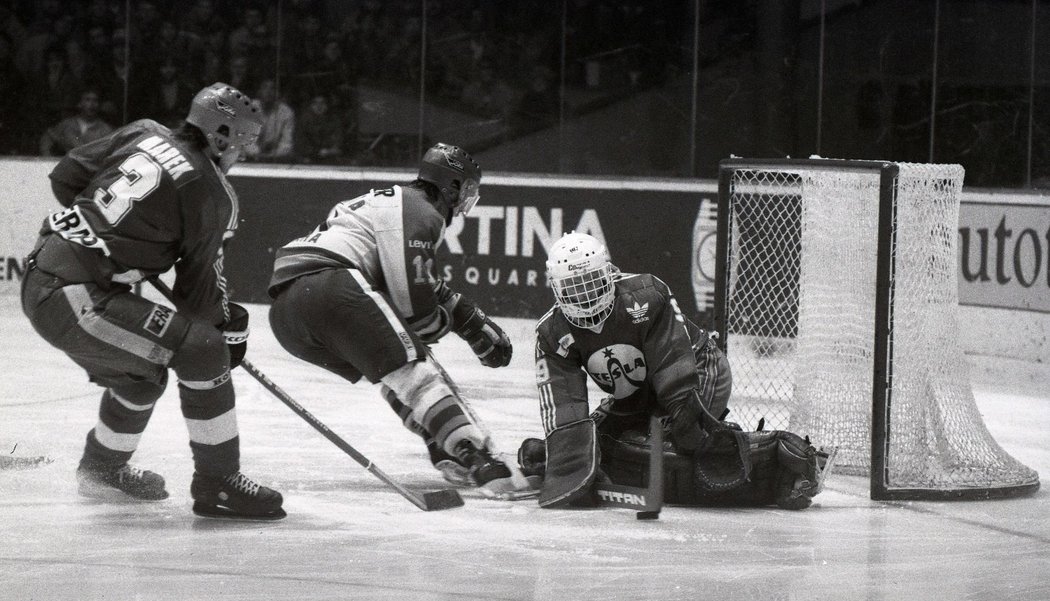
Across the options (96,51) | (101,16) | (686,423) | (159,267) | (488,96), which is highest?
(101,16)

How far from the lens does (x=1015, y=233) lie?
6973mm

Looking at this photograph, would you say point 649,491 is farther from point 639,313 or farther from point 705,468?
point 639,313

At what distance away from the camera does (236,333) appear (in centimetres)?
384

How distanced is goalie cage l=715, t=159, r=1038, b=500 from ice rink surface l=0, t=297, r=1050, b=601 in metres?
0.18

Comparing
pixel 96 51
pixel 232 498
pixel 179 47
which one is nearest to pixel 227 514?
pixel 232 498

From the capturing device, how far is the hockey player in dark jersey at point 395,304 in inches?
158

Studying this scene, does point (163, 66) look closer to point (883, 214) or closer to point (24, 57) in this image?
point (24, 57)

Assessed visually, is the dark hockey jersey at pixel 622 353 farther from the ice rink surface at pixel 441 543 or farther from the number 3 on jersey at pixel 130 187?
the number 3 on jersey at pixel 130 187

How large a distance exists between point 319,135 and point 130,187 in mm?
5779

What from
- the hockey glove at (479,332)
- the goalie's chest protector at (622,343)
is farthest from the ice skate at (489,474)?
the hockey glove at (479,332)

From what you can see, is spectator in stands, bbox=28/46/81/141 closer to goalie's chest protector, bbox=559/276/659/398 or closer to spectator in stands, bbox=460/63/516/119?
spectator in stands, bbox=460/63/516/119

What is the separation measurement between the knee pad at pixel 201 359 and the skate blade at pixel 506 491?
91cm

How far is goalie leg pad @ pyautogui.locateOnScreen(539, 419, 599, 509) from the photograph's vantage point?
3.81 m

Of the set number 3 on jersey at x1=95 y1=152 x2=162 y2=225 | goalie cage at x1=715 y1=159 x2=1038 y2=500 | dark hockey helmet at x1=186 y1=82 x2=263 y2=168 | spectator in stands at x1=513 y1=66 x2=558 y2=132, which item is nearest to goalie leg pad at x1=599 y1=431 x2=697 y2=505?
goalie cage at x1=715 y1=159 x2=1038 y2=500
